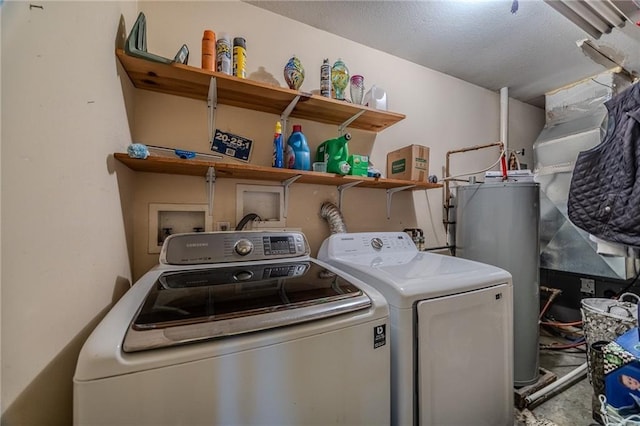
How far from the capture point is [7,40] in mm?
498

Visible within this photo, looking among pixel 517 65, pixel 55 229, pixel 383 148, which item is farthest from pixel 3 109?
pixel 517 65

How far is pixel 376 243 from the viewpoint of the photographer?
5.26 feet

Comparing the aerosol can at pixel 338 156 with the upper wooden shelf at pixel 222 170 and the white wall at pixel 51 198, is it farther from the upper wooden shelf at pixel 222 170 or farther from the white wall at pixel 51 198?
the white wall at pixel 51 198

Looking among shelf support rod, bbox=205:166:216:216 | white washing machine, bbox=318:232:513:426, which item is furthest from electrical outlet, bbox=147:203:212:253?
white washing machine, bbox=318:232:513:426

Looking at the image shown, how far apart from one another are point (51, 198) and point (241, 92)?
3.54 feet

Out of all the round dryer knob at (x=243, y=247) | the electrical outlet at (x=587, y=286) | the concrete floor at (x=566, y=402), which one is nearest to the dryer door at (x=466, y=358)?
the concrete floor at (x=566, y=402)

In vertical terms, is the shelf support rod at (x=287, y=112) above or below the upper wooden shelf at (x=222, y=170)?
above

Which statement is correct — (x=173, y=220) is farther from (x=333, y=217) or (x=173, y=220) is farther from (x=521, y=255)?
(x=521, y=255)

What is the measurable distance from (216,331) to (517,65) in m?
3.13

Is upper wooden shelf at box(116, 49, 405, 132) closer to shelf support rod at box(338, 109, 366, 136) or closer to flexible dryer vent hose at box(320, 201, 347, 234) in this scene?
shelf support rod at box(338, 109, 366, 136)

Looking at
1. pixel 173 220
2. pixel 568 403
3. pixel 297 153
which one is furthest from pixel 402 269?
pixel 568 403

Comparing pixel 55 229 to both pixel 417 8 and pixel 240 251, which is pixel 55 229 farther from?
pixel 417 8

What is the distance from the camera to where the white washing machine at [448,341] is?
0.97 meters

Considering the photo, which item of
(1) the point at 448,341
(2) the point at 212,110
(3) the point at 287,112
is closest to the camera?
(1) the point at 448,341
